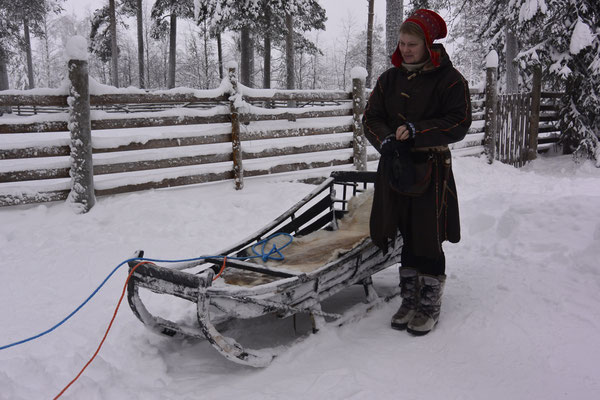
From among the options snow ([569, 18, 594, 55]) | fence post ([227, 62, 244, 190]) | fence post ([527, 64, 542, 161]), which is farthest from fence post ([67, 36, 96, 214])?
fence post ([527, 64, 542, 161])

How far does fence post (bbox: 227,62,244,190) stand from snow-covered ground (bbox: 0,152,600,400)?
3.97 feet

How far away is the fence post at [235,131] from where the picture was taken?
632cm

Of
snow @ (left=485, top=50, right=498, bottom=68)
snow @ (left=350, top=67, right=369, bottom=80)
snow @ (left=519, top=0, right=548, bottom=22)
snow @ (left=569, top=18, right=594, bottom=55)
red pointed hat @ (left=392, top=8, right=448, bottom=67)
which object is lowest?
red pointed hat @ (left=392, top=8, right=448, bottom=67)

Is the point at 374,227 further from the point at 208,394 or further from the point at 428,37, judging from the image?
the point at 208,394

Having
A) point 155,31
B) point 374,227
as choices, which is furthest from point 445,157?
point 155,31

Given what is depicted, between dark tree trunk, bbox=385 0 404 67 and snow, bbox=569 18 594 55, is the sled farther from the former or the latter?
snow, bbox=569 18 594 55

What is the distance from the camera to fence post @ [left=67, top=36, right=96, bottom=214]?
520cm

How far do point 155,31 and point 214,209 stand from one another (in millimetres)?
18434

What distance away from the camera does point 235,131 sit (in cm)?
641

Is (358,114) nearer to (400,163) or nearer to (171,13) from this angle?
(400,163)

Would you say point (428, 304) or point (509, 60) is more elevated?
point (509, 60)

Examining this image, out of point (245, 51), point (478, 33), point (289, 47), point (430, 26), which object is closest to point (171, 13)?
point (245, 51)

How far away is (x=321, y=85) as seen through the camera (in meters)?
48.1

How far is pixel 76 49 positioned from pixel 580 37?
29.0 feet
